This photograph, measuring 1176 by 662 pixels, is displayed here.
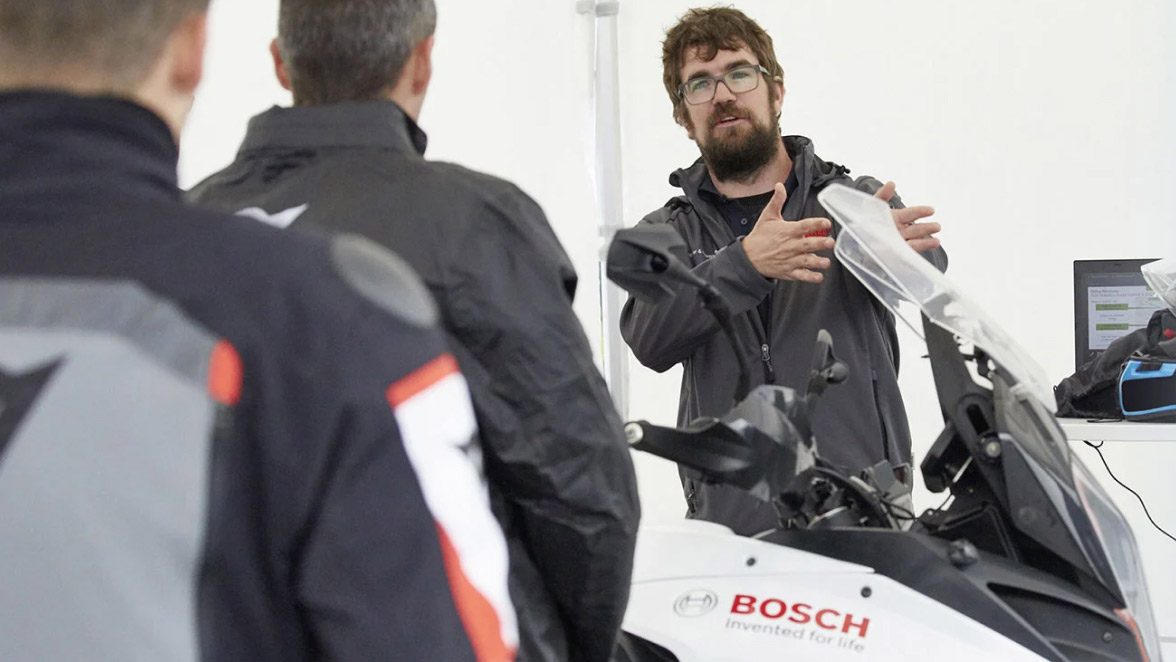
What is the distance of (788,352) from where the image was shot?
6.84 feet

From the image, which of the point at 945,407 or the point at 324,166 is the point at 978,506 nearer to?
the point at 945,407

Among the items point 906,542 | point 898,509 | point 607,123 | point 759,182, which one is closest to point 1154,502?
point 607,123

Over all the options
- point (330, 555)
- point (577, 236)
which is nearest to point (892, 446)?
point (330, 555)

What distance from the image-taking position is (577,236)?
173 inches

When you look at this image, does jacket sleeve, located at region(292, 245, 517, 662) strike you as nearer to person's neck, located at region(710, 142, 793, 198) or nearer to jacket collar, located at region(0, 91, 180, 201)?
jacket collar, located at region(0, 91, 180, 201)

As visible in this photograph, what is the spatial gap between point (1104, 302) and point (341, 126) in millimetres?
2624

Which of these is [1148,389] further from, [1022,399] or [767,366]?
[1022,399]

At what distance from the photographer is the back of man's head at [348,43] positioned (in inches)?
44.8

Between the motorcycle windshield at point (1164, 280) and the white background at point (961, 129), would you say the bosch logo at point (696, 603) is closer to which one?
the motorcycle windshield at point (1164, 280)

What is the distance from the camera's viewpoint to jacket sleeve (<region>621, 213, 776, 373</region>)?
1.91 m

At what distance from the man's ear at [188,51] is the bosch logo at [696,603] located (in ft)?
2.90

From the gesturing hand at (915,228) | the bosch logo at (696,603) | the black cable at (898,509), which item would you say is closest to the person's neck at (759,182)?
the gesturing hand at (915,228)

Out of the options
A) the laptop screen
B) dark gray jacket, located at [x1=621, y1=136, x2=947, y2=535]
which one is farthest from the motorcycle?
the laptop screen

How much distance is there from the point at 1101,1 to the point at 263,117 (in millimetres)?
4019
